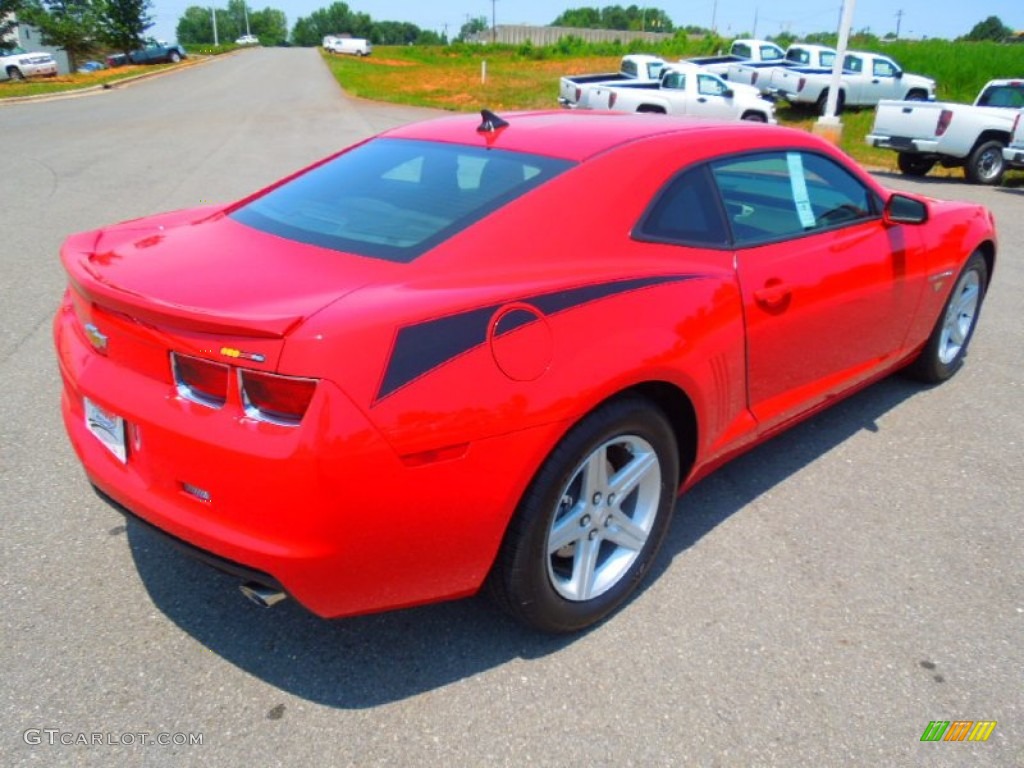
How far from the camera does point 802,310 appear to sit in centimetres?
326

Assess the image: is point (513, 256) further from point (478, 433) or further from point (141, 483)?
point (141, 483)

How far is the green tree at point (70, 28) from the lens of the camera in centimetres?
5244

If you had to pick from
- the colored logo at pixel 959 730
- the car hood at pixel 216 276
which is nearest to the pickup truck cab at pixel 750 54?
the car hood at pixel 216 276

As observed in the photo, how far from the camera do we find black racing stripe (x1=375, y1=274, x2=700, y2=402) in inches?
80.9

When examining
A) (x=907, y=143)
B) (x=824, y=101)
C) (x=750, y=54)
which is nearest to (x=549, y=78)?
(x=750, y=54)

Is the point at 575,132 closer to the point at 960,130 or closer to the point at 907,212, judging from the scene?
the point at 907,212

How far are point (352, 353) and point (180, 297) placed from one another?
573mm

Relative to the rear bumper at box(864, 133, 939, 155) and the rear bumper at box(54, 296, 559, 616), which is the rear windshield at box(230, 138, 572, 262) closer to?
the rear bumper at box(54, 296, 559, 616)

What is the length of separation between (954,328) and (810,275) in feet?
6.86

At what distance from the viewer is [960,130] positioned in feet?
45.0

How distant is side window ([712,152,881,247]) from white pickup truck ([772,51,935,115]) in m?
21.3

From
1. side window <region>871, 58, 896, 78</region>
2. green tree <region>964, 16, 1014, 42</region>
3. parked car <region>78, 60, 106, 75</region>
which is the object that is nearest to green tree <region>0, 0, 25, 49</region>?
parked car <region>78, 60, 106, 75</region>

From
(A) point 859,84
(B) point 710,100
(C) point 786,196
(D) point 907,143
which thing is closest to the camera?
(C) point 786,196

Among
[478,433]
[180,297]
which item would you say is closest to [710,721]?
[478,433]
